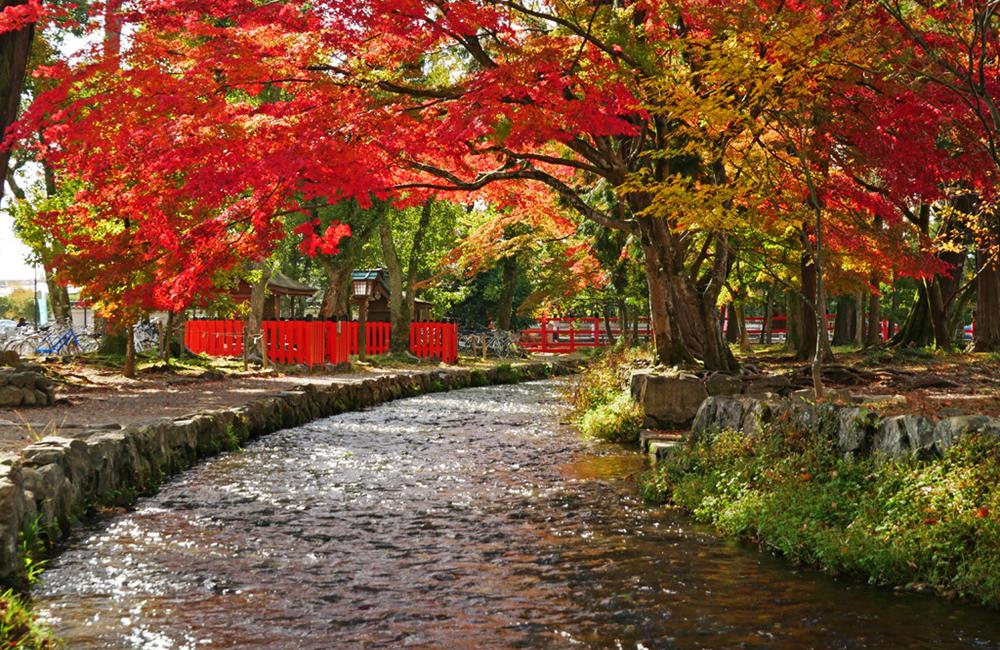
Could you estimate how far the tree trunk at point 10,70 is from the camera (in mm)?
11625

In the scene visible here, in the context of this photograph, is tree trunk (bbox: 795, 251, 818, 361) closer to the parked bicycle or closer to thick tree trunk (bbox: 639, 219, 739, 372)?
thick tree trunk (bbox: 639, 219, 739, 372)

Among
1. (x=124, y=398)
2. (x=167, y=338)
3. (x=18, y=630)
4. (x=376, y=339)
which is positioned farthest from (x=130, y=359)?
(x=18, y=630)

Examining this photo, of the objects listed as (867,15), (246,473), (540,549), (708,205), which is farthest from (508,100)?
(540,549)

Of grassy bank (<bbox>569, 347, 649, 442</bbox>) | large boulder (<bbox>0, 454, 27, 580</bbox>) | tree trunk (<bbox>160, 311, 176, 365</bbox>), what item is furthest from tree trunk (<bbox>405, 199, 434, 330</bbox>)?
large boulder (<bbox>0, 454, 27, 580</bbox>)

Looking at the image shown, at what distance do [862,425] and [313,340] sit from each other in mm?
17568

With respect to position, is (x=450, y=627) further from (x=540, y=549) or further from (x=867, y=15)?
(x=867, y=15)

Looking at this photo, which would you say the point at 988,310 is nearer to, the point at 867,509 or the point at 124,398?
the point at 867,509

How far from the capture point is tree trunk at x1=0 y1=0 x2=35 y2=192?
38.1 feet

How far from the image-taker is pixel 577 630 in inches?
213

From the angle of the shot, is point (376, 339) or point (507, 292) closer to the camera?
point (376, 339)

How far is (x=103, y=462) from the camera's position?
27.9 feet

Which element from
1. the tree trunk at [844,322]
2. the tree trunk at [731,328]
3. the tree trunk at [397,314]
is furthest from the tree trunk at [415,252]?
the tree trunk at [844,322]

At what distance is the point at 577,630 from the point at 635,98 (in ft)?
26.3

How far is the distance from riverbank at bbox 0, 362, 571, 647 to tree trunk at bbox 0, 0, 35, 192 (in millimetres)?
4178
